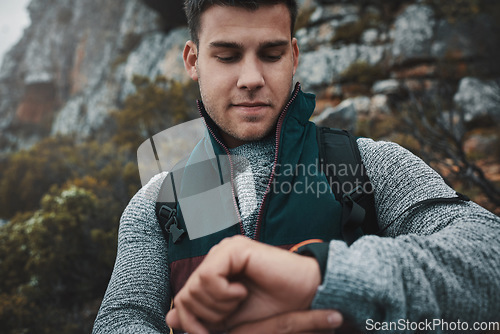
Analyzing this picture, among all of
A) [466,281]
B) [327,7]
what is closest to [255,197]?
[466,281]

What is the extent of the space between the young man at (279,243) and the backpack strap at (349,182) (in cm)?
4

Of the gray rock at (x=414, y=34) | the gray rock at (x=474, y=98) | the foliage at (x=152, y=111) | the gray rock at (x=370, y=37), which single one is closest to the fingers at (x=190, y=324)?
the foliage at (x=152, y=111)

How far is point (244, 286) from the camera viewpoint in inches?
29.0

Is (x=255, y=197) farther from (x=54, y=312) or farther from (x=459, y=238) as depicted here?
(x=54, y=312)

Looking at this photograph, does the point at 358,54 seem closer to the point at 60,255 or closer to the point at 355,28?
the point at 355,28

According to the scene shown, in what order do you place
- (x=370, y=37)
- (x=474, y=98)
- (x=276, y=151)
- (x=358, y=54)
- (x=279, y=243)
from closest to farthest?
(x=279, y=243), (x=276, y=151), (x=474, y=98), (x=358, y=54), (x=370, y=37)

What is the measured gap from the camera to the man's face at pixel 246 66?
4.16ft

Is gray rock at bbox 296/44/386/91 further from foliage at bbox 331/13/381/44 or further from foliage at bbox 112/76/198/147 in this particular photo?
foliage at bbox 112/76/198/147

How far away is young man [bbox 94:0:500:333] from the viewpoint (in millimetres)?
727

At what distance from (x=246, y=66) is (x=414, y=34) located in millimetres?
11397

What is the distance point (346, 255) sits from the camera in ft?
2.52

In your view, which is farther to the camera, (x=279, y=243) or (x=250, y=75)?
(x=250, y=75)

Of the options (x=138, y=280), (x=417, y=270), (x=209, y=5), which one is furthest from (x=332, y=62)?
(x=417, y=270)

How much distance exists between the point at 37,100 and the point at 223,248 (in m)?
30.6
